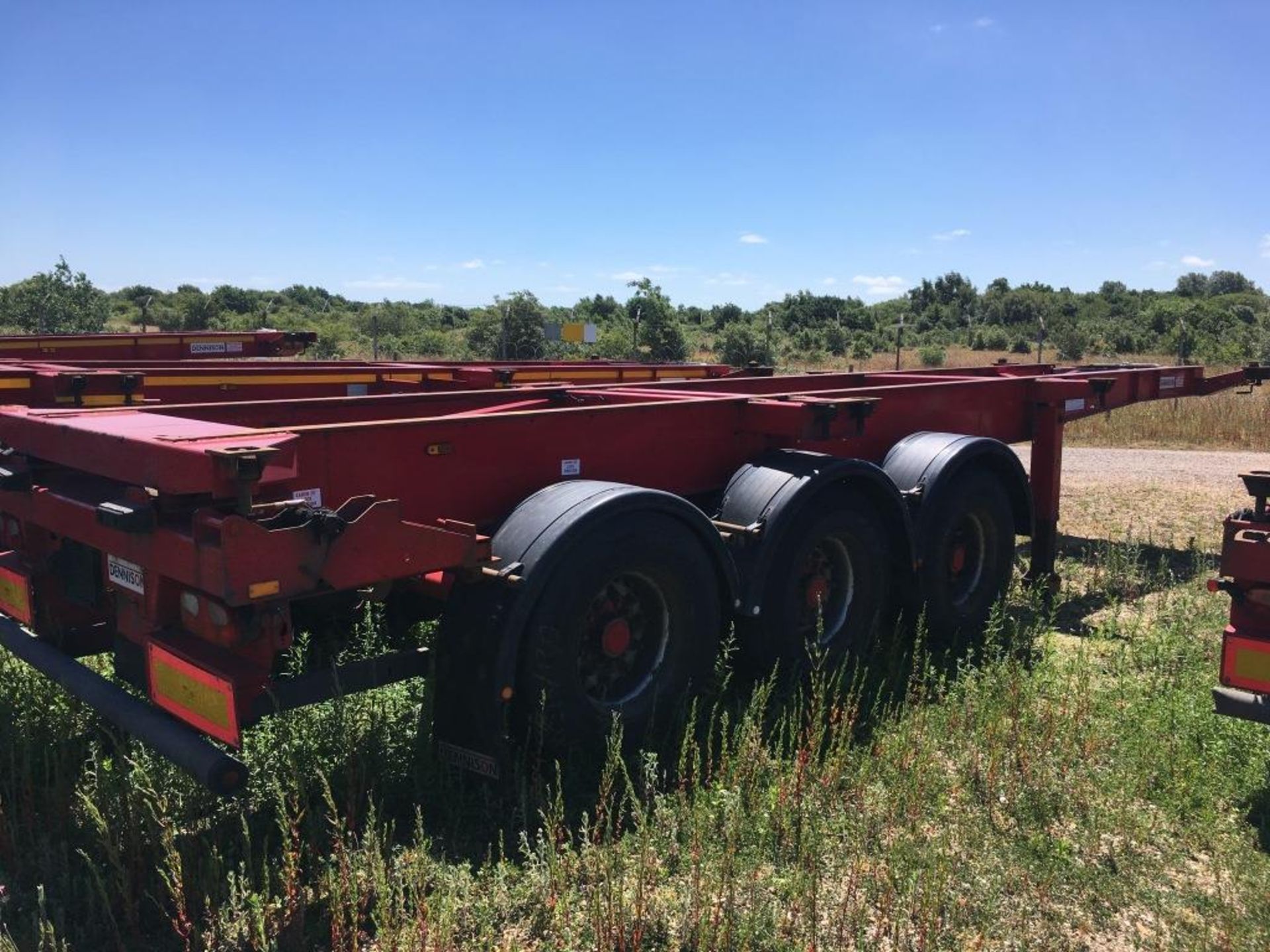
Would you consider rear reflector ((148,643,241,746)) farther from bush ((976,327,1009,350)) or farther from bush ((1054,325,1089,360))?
bush ((976,327,1009,350))

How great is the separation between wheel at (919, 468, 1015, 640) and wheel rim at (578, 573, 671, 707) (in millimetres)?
1878

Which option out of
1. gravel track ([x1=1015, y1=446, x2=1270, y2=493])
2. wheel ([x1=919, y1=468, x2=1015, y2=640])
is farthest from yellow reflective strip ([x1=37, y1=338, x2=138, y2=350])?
gravel track ([x1=1015, y1=446, x2=1270, y2=493])

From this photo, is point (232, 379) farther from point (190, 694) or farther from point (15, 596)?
point (190, 694)

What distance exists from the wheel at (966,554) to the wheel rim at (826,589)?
0.59 m

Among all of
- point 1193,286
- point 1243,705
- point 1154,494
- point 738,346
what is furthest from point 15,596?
point 1193,286

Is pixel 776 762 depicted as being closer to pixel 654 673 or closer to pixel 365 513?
pixel 654 673

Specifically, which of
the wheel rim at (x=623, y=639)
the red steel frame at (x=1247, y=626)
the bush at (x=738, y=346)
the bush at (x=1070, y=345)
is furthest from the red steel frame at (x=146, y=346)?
the bush at (x=1070, y=345)

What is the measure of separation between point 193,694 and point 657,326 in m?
34.6

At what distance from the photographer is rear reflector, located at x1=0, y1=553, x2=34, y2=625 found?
3.61m

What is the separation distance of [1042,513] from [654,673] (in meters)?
4.06

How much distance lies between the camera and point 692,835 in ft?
10.4

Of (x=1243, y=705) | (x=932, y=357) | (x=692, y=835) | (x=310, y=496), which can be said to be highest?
(x=932, y=357)

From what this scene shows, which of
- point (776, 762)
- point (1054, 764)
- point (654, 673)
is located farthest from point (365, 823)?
point (1054, 764)

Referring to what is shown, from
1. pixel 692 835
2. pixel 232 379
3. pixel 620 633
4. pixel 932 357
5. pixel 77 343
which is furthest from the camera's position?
pixel 932 357
